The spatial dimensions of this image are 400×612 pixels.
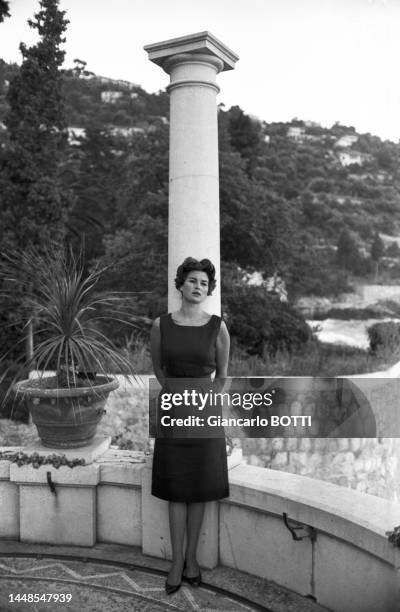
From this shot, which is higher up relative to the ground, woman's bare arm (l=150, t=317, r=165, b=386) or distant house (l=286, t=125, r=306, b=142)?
distant house (l=286, t=125, r=306, b=142)

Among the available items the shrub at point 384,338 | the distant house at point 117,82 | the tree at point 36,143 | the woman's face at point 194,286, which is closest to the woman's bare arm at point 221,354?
the woman's face at point 194,286

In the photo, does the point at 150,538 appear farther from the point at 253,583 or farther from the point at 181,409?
the point at 181,409

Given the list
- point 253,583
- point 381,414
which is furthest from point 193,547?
point 381,414

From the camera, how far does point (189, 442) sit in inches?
106

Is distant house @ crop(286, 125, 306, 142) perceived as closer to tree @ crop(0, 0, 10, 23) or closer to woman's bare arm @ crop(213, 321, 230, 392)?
tree @ crop(0, 0, 10, 23)

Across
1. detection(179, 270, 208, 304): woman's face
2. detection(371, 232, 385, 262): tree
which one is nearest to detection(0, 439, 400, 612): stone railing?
detection(179, 270, 208, 304): woman's face

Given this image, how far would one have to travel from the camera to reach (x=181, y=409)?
2709 millimetres

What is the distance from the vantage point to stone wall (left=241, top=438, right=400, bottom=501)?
7.73 meters

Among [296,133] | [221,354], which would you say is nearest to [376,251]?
[296,133]

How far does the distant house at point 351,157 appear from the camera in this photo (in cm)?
3682

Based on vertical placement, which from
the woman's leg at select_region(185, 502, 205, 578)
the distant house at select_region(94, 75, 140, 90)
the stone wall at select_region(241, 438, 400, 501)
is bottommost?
the stone wall at select_region(241, 438, 400, 501)

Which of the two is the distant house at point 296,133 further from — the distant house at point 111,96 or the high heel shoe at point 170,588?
the high heel shoe at point 170,588

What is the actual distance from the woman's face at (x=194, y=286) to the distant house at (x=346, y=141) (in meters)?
38.5

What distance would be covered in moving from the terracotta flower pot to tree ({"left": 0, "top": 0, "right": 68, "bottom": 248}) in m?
7.47
